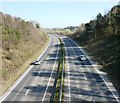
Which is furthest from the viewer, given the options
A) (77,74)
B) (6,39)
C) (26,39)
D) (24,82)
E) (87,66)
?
(26,39)

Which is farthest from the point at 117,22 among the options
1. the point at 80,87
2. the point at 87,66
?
the point at 80,87

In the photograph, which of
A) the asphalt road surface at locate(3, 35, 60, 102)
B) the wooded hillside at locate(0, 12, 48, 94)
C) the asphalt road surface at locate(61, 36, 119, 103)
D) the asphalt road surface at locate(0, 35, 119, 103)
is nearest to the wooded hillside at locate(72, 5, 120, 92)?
the asphalt road surface at locate(61, 36, 119, 103)

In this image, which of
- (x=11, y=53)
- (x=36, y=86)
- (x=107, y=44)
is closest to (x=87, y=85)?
(x=36, y=86)

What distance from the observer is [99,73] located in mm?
55469

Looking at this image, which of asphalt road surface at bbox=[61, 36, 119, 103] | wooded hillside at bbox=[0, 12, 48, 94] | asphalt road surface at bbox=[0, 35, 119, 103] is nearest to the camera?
asphalt road surface at bbox=[61, 36, 119, 103]

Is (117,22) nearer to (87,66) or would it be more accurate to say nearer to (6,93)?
(87,66)

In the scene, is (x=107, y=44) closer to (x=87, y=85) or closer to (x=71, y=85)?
(x=87, y=85)

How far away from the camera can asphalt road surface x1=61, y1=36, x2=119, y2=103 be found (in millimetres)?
39397

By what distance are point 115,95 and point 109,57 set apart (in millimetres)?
26623

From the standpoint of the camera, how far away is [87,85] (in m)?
46.3

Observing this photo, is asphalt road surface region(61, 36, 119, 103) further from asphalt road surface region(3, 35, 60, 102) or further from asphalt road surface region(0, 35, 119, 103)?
asphalt road surface region(3, 35, 60, 102)

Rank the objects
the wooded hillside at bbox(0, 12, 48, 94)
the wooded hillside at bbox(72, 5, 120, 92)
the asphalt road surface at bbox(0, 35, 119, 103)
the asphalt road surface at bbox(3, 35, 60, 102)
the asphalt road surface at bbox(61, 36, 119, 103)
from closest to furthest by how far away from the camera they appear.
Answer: the asphalt road surface at bbox(61, 36, 119, 103)
the asphalt road surface at bbox(0, 35, 119, 103)
the asphalt road surface at bbox(3, 35, 60, 102)
the wooded hillside at bbox(0, 12, 48, 94)
the wooded hillside at bbox(72, 5, 120, 92)

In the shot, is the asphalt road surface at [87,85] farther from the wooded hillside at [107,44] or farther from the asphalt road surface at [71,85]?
the wooded hillside at [107,44]

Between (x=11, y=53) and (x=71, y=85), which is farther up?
(x=11, y=53)
